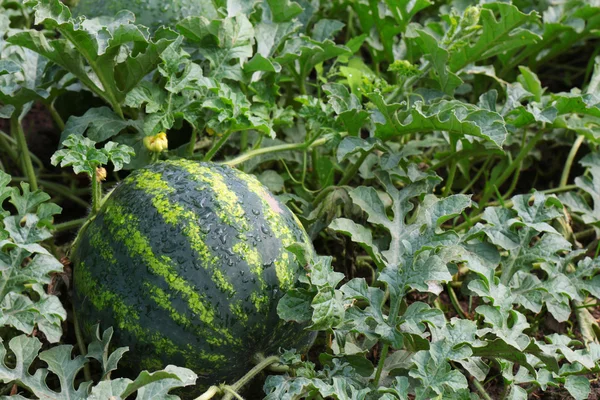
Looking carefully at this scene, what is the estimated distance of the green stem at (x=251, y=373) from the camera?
7.04ft

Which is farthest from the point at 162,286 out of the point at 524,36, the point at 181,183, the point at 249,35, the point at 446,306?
the point at 524,36

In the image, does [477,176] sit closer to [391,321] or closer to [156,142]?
[391,321]

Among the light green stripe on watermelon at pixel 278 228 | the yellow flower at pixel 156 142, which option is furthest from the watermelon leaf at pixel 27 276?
the light green stripe on watermelon at pixel 278 228

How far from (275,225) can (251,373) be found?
0.43 metres

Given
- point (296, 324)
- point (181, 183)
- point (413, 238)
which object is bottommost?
point (296, 324)

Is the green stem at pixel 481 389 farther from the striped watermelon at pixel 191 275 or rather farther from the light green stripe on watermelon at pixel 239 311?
the light green stripe on watermelon at pixel 239 311

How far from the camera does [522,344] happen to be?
7.32ft

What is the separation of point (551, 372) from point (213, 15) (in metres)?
1.86

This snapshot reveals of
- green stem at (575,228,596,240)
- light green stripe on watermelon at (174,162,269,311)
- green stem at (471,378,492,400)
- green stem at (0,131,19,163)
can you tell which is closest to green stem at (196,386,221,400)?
light green stripe on watermelon at (174,162,269,311)

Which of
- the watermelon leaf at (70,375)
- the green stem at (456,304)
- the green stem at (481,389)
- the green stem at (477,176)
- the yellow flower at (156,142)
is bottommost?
the green stem at (456,304)

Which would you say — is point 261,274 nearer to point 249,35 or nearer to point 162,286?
point 162,286

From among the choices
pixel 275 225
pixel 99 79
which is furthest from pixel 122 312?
pixel 99 79

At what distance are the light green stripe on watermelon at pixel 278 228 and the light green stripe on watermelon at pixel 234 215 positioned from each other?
0.06 meters

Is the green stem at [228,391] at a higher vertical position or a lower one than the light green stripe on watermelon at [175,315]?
lower
